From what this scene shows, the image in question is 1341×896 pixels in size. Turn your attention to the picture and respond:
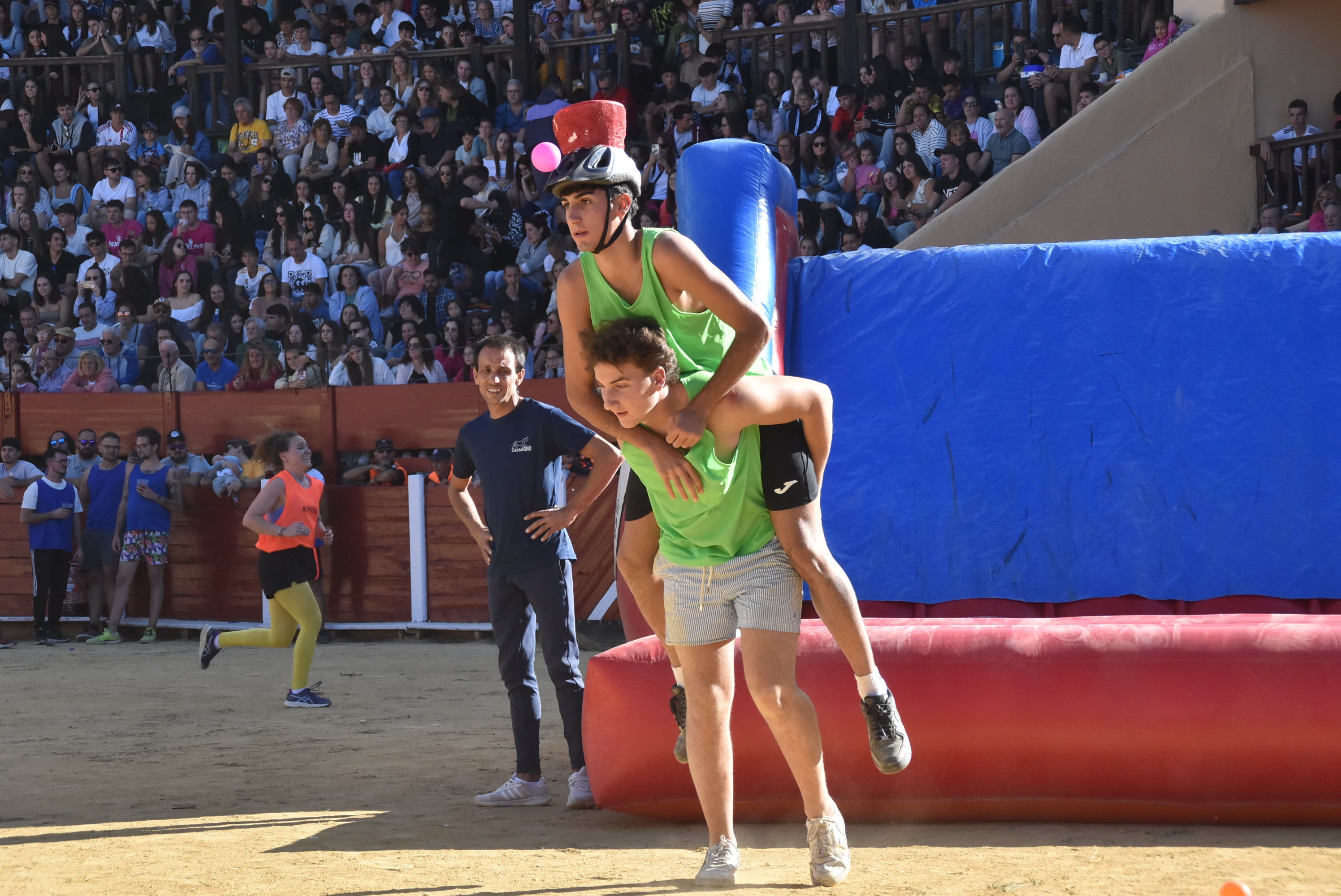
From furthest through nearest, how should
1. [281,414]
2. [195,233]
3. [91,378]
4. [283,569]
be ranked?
[195,233] → [91,378] → [281,414] → [283,569]

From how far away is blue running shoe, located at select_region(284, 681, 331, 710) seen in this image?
7266mm

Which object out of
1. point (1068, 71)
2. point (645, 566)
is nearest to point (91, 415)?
point (1068, 71)

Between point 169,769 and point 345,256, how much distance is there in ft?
26.1

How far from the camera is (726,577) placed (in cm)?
353

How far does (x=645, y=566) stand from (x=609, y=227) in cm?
95

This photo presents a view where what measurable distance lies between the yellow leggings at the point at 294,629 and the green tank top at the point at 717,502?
3.84 m

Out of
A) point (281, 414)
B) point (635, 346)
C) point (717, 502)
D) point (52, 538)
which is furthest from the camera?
point (281, 414)

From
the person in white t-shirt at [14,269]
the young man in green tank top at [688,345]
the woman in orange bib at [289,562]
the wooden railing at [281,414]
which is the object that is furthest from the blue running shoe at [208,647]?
the person in white t-shirt at [14,269]

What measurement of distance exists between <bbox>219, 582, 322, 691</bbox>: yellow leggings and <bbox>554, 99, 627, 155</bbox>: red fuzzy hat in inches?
150

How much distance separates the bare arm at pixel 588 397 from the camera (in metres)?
A: 3.44

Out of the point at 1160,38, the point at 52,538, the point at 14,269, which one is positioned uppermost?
the point at 1160,38

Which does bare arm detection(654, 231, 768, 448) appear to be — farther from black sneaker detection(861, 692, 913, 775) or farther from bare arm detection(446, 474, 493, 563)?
bare arm detection(446, 474, 493, 563)

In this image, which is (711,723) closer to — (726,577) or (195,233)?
(726,577)

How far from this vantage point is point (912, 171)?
1066 cm
